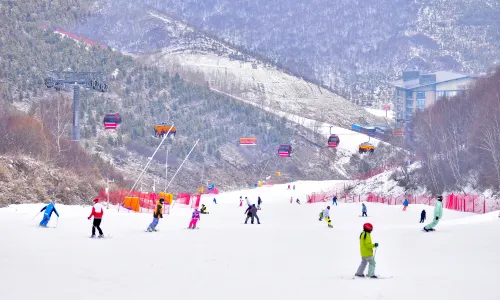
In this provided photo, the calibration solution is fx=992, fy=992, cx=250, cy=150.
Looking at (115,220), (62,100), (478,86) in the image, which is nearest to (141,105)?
(62,100)

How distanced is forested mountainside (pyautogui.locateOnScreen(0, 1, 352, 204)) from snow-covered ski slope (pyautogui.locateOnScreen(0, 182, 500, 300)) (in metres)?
73.5

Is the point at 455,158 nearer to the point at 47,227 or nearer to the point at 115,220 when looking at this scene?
the point at 115,220

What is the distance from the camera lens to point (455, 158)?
81.4 metres

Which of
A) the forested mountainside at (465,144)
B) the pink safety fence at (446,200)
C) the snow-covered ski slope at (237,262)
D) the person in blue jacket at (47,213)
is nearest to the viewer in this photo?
the snow-covered ski slope at (237,262)

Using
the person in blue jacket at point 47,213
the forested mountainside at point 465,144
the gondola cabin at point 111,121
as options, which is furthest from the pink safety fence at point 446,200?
the person in blue jacket at point 47,213

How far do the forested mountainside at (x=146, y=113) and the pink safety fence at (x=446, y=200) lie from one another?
24.3 metres

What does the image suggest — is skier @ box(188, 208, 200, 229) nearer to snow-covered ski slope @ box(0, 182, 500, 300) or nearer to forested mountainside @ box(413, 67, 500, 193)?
snow-covered ski slope @ box(0, 182, 500, 300)

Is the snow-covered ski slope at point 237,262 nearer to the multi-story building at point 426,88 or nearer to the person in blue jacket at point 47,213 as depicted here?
the person in blue jacket at point 47,213

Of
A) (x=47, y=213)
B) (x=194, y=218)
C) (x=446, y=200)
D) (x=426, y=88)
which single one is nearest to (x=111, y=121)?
(x=446, y=200)

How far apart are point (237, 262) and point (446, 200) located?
147 ft

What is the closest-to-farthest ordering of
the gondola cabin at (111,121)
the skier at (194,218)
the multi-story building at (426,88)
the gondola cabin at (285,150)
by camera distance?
the skier at (194,218), the gondola cabin at (111,121), the gondola cabin at (285,150), the multi-story building at (426,88)

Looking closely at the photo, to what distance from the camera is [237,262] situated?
27.2 meters

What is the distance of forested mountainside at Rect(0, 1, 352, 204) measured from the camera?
124500 millimetres

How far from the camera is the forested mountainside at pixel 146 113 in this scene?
124500 millimetres
